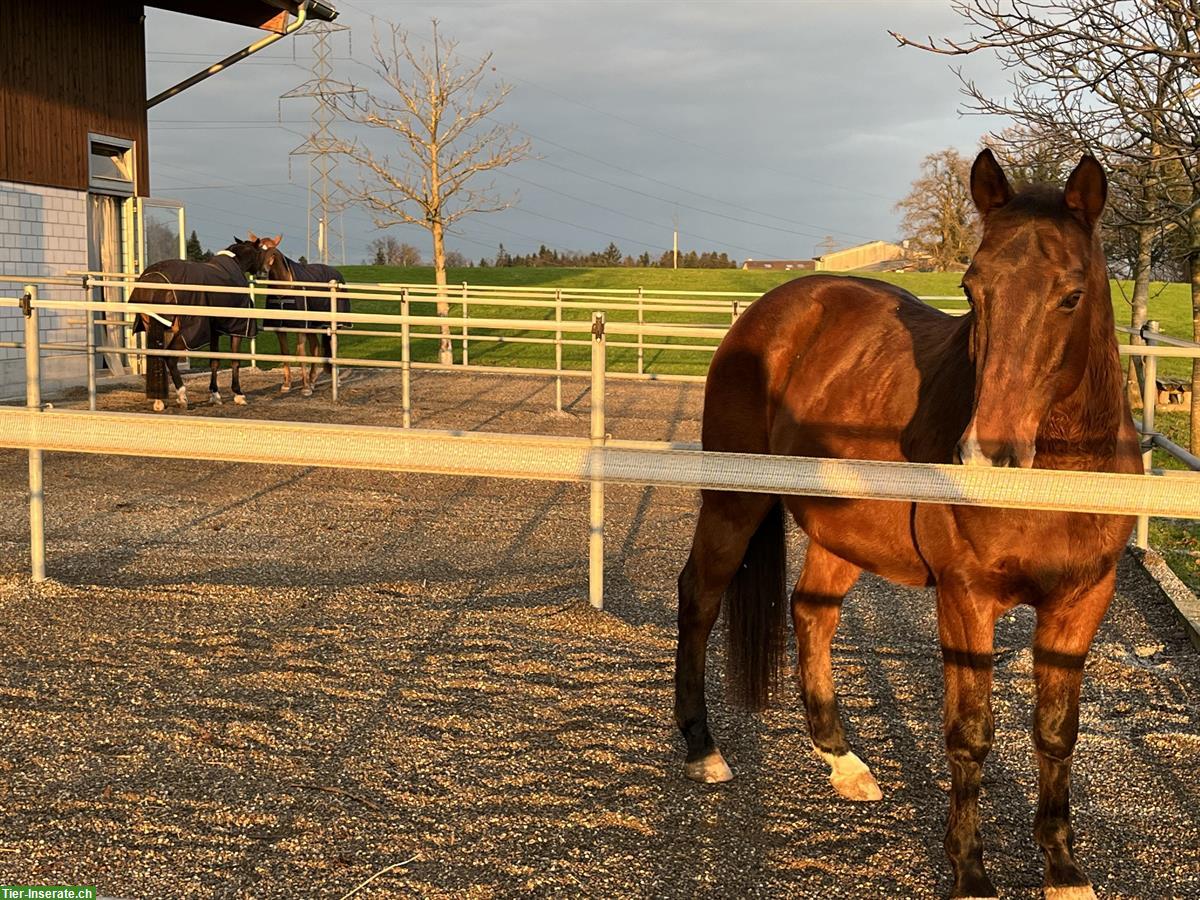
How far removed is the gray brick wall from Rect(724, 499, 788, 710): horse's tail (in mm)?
12471

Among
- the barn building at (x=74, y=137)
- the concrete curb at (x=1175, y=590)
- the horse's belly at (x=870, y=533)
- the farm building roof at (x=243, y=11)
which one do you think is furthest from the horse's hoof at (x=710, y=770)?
the farm building roof at (x=243, y=11)

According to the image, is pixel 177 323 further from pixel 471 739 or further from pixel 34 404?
pixel 471 739

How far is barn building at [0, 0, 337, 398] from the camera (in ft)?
46.4

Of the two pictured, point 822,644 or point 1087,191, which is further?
point 822,644

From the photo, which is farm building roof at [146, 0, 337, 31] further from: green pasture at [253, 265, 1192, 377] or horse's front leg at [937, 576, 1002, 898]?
horse's front leg at [937, 576, 1002, 898]

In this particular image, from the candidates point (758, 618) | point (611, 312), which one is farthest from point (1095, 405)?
point (611, 312)

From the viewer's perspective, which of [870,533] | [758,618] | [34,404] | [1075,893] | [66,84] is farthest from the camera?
[66,84]

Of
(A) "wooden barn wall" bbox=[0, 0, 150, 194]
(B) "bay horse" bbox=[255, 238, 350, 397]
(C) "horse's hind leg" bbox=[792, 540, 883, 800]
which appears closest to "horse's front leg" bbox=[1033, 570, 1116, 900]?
(C) "horse's hind leg" bbox=[792, 540, 883, 800]

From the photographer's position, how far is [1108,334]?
265 centimetres

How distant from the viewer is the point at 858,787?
137 inches

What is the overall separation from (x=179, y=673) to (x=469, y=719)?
4.24 feet

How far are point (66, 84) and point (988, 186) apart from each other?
15.7 meters

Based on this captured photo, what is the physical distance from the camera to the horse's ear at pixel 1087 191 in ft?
7.98

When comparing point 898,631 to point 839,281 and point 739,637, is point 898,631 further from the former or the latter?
point 839,281
